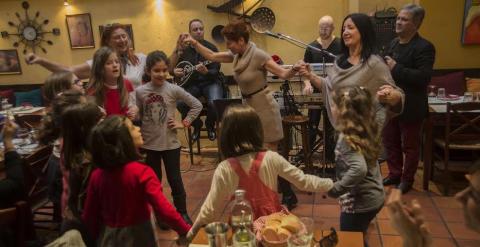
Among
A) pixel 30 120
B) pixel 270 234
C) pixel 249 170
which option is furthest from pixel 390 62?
pixel 30 120

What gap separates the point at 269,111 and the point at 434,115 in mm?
1614

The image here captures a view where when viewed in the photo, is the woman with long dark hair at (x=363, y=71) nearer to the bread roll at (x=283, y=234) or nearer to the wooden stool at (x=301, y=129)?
the wooden stool at (x=301, y=129)

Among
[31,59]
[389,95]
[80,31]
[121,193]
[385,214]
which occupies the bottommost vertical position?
[385,214]

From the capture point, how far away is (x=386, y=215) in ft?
10.2

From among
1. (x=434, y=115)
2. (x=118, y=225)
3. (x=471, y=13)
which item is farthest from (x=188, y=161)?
(x=471, y=13)

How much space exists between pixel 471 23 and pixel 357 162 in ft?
13.9

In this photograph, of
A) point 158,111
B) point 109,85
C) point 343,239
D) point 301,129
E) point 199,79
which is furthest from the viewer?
point 199,79

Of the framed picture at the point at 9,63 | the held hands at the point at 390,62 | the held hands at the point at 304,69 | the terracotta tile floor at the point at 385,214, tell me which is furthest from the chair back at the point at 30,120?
the framed picture at the point at 9,63

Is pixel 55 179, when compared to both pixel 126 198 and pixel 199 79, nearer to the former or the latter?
pixel 126 198

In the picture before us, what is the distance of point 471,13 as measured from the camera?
4.93 meters

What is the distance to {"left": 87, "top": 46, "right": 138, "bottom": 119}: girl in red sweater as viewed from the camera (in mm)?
2477

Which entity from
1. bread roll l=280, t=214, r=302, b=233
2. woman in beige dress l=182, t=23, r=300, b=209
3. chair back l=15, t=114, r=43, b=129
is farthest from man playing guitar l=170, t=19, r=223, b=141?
bread roll l=280, t=214, r=302, b=233

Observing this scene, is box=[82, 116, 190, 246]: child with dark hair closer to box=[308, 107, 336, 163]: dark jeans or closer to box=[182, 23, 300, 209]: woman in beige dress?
box=[182, 23, 300, 209]: woman in beige dress

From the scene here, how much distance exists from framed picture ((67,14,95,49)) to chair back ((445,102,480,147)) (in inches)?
202
